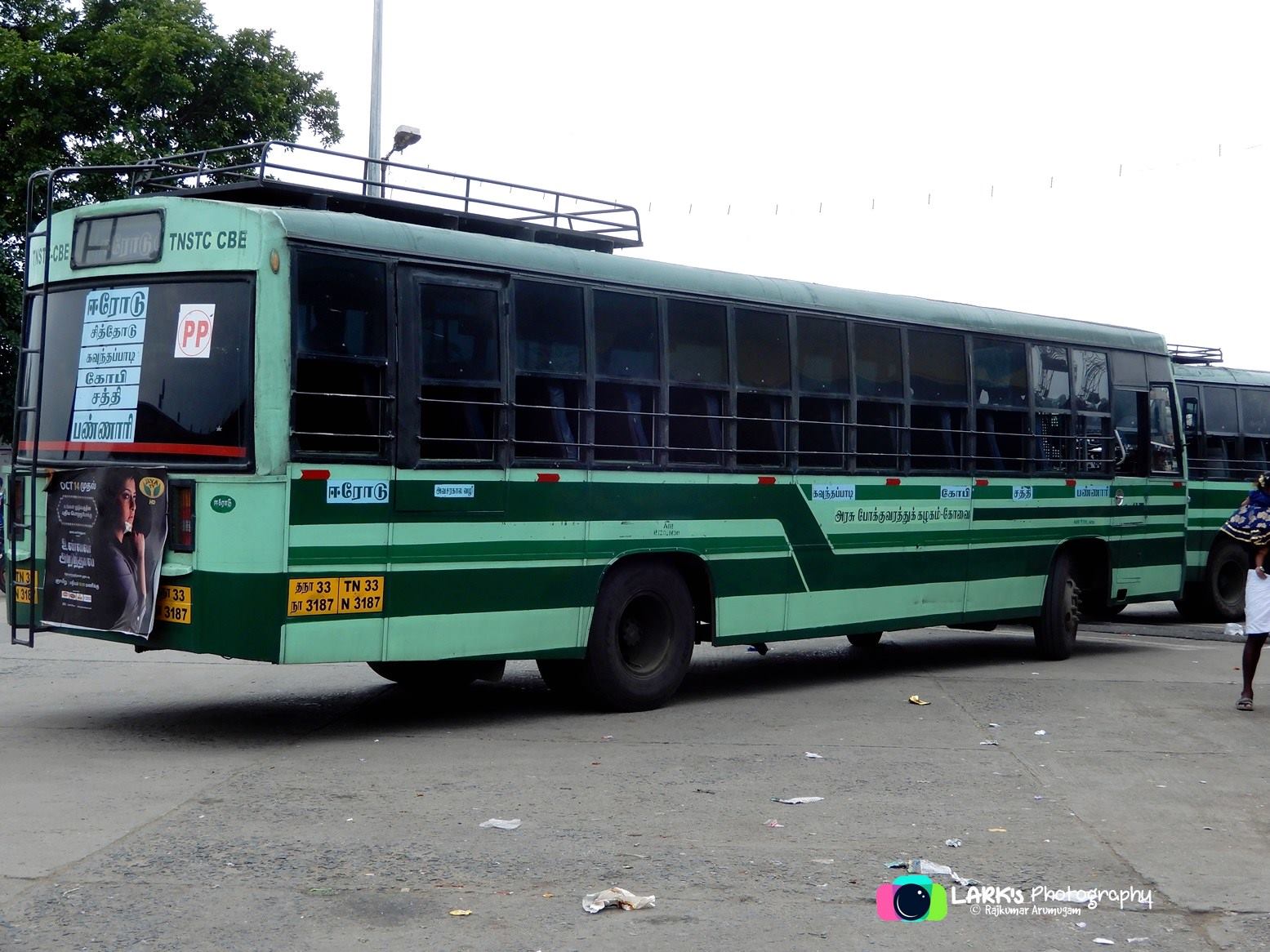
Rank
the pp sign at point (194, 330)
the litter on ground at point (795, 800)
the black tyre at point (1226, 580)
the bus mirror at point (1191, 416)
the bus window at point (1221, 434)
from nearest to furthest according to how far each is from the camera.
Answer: the litter on ground at point (795, 800) → the pp sign at point (194, 330) → the black tyre at point (1226, 580) → the bus mirror at point (1191, 416) → the bus window at point (1221, 434)

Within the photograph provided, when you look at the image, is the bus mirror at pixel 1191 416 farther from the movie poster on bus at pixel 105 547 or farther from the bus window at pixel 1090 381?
the movie poster on bus at pixel 105 547

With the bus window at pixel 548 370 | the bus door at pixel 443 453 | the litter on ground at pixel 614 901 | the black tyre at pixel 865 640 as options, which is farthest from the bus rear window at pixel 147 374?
the black tyre at pixel 865 640

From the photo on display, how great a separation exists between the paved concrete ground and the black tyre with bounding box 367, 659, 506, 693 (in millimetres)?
182

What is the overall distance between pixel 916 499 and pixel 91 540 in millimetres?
6773

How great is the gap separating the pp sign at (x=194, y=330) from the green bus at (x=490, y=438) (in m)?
0.03

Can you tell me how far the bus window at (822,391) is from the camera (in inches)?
477

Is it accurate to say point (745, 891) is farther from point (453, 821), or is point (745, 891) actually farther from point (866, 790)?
point (866, 790)

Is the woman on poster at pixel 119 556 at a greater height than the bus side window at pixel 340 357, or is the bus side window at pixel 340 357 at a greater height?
the bus side window at pixel 340 357

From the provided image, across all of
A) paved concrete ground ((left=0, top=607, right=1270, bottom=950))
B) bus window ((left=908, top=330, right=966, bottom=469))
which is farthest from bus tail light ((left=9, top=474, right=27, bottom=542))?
bus window ((left=908, top=330, right=966, bottom=469))

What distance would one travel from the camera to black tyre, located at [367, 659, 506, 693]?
11531mm

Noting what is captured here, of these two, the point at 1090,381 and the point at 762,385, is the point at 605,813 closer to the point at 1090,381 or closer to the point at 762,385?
the point at 762,385

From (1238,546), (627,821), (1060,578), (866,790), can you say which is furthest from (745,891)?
(1238,546)

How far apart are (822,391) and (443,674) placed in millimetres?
3654

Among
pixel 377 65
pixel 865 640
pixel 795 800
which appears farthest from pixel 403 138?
pixel 795 800
